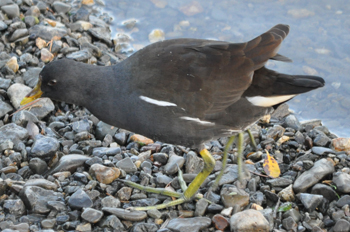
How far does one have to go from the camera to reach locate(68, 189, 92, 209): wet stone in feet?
12.6

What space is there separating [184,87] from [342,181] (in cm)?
180

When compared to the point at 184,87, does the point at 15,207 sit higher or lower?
lower

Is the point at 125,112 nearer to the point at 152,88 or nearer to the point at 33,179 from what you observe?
the point at 152,88

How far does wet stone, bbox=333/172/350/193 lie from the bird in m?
0.93

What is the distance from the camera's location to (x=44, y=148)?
446 centimetres

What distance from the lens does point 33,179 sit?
13.5 feet

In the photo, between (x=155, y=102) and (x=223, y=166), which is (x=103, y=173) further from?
(x=223, y=166)

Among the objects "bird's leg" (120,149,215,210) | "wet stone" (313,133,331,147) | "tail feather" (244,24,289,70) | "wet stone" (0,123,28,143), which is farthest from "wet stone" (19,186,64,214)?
"wet stone" (313,133,331,147)

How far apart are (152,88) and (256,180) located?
1490 mm

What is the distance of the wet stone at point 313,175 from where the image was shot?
415cm

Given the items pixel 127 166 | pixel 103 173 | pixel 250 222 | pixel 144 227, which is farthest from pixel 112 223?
pixel 250 222

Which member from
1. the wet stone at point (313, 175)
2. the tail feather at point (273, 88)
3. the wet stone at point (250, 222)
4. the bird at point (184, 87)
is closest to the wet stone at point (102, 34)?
the bird at point (184, 87)

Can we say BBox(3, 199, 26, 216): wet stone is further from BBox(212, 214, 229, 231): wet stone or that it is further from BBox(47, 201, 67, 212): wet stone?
BBox(212, 214, 229, 231): wet stone

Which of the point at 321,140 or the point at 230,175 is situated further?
the point at 321,140
